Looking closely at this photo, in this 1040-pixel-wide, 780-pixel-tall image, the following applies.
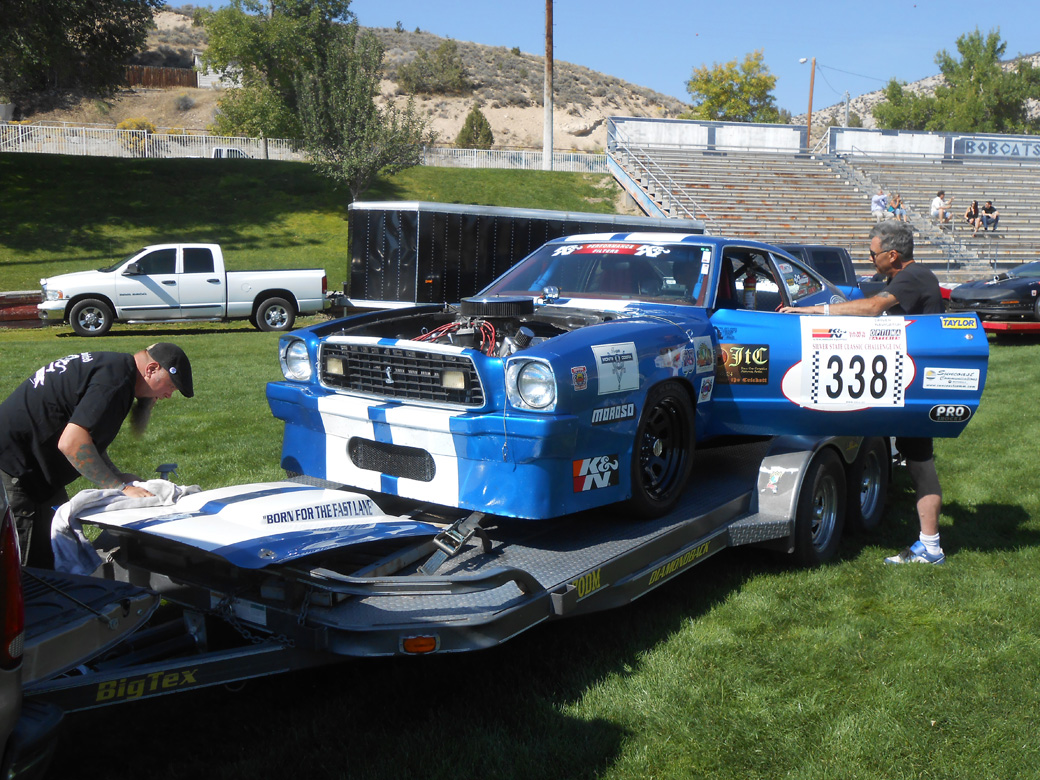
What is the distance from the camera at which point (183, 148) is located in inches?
1459

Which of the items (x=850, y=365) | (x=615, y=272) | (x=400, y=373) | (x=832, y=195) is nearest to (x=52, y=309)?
(x=615, y=272)

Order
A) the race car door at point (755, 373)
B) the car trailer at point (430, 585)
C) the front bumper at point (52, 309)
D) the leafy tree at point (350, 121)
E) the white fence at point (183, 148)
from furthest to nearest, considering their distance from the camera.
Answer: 1. the white fence at point (183, 148)
2. the leafy tree at point (350, 121)
3. the front bumper at point (52, 309)
4. the race car door at point (755, 373)
5. the car trailer at point (430, 585)

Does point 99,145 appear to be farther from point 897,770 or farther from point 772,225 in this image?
point 897,770

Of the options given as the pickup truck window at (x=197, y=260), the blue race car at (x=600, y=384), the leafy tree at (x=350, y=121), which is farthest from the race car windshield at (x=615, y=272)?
the leafy tree at (x=350, y=121)

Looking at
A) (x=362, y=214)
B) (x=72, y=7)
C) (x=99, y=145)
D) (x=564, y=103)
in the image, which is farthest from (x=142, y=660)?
(x=564, y=103)

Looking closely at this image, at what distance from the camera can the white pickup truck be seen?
1717cm

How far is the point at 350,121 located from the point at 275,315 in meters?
13.9

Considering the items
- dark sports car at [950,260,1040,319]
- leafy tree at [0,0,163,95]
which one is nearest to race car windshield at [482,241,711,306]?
dark sports car at [950,260,1040,319]

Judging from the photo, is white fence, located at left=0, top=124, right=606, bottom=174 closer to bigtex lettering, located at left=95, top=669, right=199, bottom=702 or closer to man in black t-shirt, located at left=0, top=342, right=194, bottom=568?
man in black t-shirt, located at left=0, top=342, right=194, bottom=568

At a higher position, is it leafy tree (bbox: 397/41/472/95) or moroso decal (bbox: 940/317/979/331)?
leafy tree (bbox: 397/41/472/95)

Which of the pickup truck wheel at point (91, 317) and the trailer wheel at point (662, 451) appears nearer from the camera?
the trailer wheel at point (662, 451)

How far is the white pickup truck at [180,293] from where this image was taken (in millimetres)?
17172

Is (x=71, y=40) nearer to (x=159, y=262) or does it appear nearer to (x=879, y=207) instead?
(x=159, y=262)

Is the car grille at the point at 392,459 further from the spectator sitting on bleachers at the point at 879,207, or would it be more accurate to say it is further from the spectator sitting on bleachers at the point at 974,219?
the spectator sitting on bleachers at the point at 974,219
